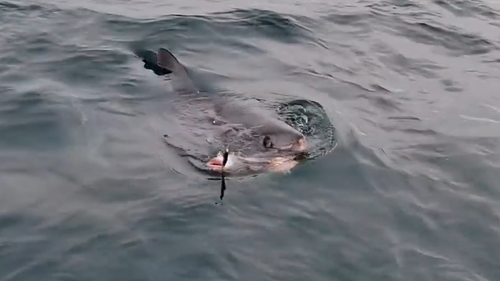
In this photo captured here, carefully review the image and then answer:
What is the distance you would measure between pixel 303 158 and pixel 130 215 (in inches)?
86.7

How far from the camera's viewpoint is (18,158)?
7.22 meters

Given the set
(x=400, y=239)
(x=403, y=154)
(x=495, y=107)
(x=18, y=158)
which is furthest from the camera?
(x=495, y=107)

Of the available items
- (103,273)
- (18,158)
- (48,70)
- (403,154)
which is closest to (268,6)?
(48,70)

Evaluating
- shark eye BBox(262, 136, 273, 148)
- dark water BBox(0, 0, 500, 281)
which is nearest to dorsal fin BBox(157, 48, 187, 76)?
dark water BBox(0, 0, 500, 281)

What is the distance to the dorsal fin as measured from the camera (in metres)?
9.69

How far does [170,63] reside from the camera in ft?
32.4

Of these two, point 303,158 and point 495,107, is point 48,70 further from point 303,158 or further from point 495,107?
point 495,107

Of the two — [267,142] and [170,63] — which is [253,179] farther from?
[170,63]

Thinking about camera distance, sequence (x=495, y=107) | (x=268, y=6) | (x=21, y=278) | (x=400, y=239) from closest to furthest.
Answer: (x=21, y=278) → (x=400, y=239) → (x=495, y=107) → (x=268, y=6)

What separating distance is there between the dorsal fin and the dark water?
29 centimetres

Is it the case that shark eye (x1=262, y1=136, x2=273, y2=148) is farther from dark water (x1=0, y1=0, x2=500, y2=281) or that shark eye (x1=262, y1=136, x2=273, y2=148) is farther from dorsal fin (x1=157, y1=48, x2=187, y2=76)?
dorsal fin (x1=157, y1=48, x2=187, y2=76)

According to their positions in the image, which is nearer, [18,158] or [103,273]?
[103,273]

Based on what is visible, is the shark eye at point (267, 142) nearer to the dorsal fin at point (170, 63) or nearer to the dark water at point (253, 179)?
the dark water at point (253, 179)

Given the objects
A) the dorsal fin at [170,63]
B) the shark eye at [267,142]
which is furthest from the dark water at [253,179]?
the shark eye at [267,142]
